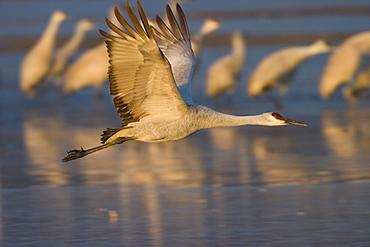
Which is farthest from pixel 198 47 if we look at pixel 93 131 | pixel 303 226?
pixel 303 226

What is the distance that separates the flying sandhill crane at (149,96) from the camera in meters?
7.88

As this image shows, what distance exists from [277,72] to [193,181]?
21.5 feet

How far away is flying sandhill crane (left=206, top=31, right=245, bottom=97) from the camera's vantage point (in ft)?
51.2

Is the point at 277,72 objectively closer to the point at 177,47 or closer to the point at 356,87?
the point at 356,87

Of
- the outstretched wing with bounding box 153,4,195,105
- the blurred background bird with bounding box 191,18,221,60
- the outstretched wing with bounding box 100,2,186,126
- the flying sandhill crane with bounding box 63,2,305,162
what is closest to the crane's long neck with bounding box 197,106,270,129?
the flying sandhill crane with bounding box 63,2,305,162

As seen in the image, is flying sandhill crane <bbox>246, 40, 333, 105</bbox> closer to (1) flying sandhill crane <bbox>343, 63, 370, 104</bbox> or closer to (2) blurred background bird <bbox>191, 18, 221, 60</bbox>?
(1) flying sandhill crane <bbox>343, 63, 370, 104</bbox>

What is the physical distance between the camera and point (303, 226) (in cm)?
746

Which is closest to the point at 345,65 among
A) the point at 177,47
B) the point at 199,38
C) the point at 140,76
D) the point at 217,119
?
the point at 199,38

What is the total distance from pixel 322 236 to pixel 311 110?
7.25m

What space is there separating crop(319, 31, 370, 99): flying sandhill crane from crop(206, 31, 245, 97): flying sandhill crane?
1445mm

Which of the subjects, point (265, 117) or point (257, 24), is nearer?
point (265, 117)

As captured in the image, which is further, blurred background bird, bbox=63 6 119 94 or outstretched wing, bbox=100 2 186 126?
blurred background bird, bbox=63 6 119 94

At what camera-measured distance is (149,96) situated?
27.6 feet

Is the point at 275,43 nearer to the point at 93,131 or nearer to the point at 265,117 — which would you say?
the point at 93,131
